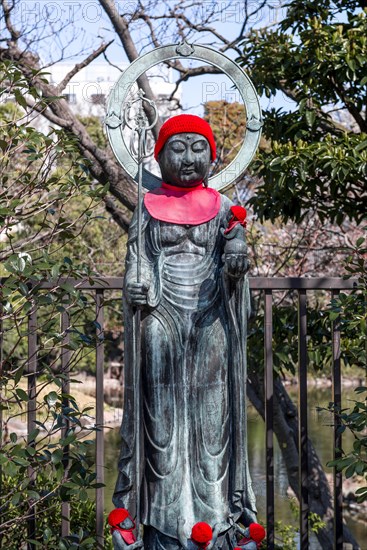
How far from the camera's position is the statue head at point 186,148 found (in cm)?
324

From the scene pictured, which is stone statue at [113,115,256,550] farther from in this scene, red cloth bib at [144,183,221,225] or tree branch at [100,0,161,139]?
tree branch at [100,0,161,139]

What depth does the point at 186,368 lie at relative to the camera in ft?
10.5

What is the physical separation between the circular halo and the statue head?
0.17 meters

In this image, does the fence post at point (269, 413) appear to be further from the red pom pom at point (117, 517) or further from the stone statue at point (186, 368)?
the red pom pom at point (117, 517)

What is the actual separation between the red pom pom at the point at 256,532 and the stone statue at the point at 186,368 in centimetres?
9

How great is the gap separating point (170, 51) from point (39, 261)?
106cm

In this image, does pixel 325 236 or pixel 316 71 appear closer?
pixel 316 71

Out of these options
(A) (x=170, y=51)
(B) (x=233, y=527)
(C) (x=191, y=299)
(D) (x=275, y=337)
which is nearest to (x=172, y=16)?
(D) (x=275, y=337)

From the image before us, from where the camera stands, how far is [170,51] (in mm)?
3385

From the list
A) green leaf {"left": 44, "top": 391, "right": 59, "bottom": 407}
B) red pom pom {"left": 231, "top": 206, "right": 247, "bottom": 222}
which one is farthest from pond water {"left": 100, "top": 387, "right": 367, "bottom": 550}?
red pom pom {"left": 231, "top": 206, "right": 247, "bottom": 222}

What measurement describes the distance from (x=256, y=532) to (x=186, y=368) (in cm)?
64

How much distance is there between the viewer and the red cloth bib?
3250 mm

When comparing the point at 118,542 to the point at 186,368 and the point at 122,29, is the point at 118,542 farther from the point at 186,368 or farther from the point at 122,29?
the point at 122,29

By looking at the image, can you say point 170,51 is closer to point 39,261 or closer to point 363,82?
point 39,261
